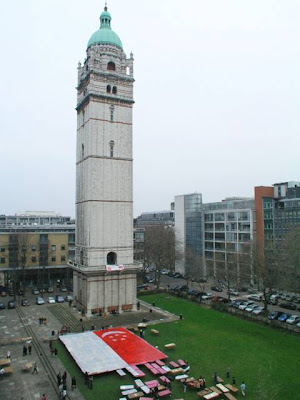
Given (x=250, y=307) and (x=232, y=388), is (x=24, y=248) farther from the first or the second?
(x=232, y=388)

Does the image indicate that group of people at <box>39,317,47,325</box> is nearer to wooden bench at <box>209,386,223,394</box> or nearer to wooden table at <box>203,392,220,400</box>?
wooden bench at <box>209,386,223,394</box>

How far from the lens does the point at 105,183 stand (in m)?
63.2

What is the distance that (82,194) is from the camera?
65.8 m

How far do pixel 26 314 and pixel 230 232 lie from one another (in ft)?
184

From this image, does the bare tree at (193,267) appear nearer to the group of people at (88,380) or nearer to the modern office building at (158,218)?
the group of people at (88,380)

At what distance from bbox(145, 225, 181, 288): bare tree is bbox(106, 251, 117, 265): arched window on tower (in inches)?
948

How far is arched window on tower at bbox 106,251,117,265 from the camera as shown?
6300 cm

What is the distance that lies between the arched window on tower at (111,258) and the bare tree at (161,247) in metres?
24.1

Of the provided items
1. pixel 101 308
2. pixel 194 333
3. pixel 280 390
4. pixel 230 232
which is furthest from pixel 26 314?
pixel 230 232

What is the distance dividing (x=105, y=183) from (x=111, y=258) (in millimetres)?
13690

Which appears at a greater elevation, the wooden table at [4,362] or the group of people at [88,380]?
the wooden table at [4,362]

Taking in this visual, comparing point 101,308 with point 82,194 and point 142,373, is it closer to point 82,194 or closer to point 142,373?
point 82,194

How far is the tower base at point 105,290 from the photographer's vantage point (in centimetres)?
5925

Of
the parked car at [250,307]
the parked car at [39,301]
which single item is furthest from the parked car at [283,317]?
the parked car at [39,301]
